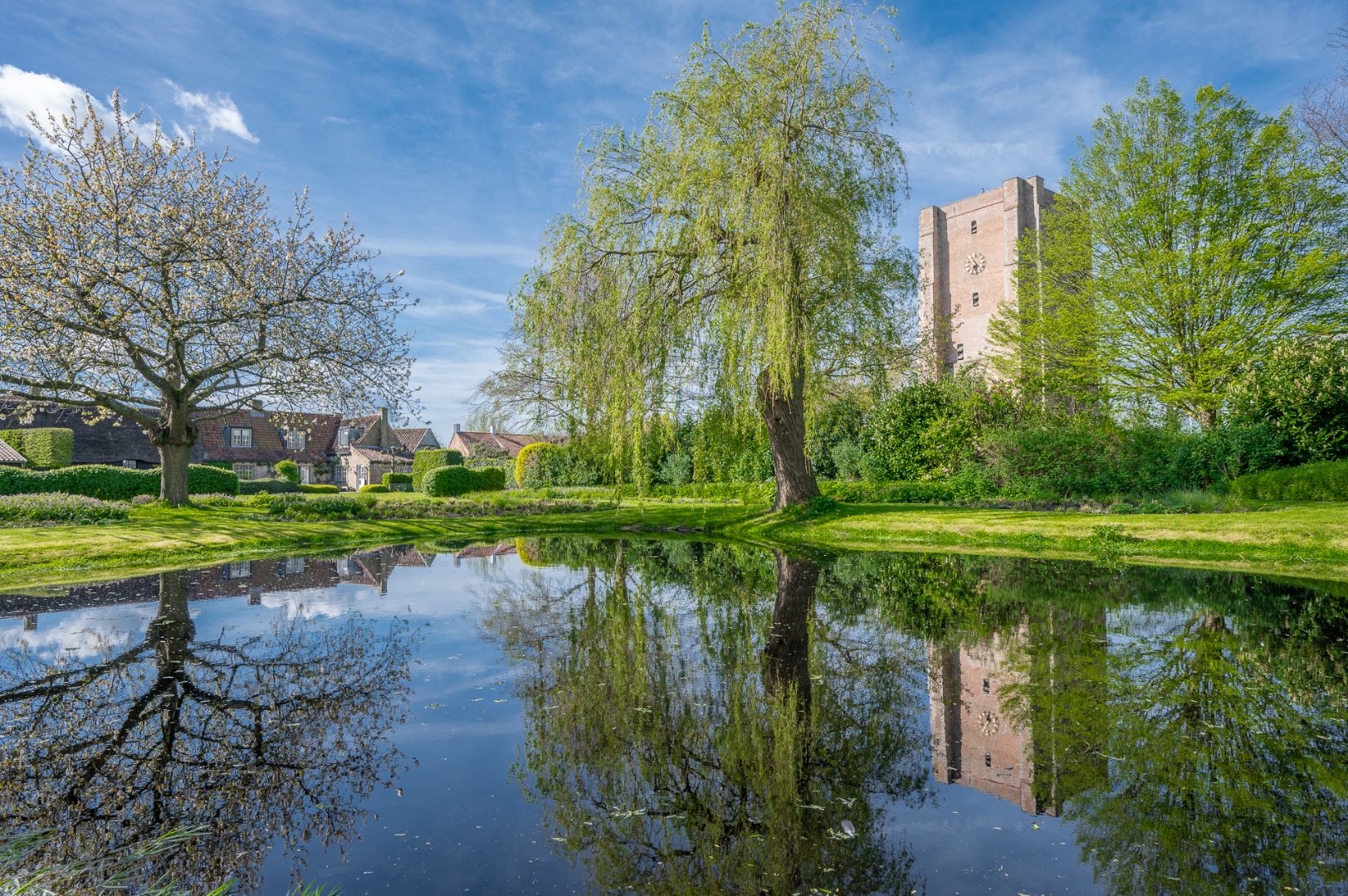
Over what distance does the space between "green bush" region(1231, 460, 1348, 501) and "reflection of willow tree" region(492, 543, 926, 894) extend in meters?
13.8

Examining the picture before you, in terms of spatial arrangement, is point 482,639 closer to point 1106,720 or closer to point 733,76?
point 1106,720

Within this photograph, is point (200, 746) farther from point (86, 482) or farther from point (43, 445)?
point (43, 445)

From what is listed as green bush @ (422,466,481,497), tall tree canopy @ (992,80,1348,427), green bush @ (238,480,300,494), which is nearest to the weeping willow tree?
tall tree canopy @ (992,80,1348,427)

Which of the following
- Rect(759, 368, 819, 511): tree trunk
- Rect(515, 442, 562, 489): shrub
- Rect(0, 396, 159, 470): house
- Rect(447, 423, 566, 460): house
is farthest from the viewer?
Rect(447, 423, 566, 460): house

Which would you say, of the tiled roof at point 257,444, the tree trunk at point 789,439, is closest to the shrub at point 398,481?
the tiled roof at point 257,444

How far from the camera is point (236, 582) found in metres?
10.1

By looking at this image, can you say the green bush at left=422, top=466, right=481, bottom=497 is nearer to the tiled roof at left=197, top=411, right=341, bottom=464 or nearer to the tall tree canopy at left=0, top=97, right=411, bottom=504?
the tall tree canopy at left=0, top=97, right=411, bottom=504

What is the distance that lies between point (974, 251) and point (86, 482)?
46.3 metres

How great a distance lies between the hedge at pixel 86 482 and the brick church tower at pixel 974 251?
124ft

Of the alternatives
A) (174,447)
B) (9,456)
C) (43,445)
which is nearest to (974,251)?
(174,447)

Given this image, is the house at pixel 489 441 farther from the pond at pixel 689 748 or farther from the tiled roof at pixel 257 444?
the pond at pixel 689 748

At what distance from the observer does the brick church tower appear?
41.2 m

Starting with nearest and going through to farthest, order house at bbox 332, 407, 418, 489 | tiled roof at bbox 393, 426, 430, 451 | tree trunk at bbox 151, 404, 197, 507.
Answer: tree trunk at bbox 151, 404, 197, 507, house at bbox 332, 407, 418, 489, tiled roof at bbox 393, 426, 430, 451

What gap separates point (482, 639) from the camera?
6.86 m
